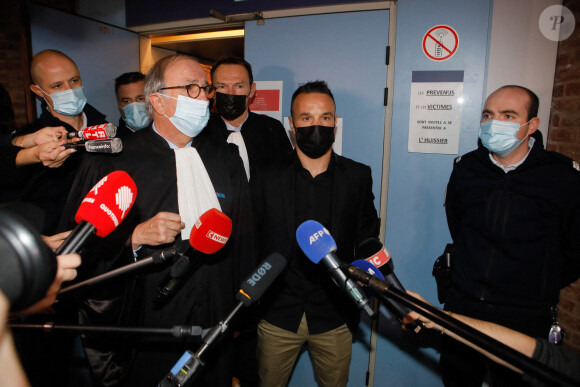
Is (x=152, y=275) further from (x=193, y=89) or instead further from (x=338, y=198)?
(x=338, y=198)

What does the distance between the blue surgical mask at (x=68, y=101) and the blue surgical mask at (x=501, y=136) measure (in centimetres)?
273

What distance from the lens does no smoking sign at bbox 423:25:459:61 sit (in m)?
2.28

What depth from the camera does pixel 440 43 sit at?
231 centimetres

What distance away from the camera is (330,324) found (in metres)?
1.88

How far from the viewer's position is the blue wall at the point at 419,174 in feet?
7.41

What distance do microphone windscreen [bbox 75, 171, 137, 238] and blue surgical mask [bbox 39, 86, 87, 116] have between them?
141 cm

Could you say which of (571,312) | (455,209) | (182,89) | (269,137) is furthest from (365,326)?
(182,89)

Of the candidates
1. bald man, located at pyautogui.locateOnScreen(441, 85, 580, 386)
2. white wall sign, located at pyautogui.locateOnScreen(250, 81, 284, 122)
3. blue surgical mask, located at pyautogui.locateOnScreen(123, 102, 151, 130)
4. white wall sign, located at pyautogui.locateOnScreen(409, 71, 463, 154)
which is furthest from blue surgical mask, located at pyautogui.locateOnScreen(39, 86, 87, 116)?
bald man, located at pyautogui.locateOnScreen(441, 85, 580, 386)

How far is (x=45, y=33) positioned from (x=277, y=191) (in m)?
2.54

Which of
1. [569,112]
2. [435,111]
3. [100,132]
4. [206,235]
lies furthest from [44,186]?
[569,112]

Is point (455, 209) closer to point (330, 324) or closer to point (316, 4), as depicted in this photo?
point (330, 324)

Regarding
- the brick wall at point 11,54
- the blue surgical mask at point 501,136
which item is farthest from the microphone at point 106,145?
the brick wall at point 11,54

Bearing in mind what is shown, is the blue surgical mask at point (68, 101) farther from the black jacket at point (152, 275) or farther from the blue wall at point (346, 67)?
the blue wall at point (346, 67)

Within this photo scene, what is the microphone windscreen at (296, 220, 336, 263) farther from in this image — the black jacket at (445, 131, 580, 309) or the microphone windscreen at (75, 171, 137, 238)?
the black jacket at (445, 131, 580, 309)
